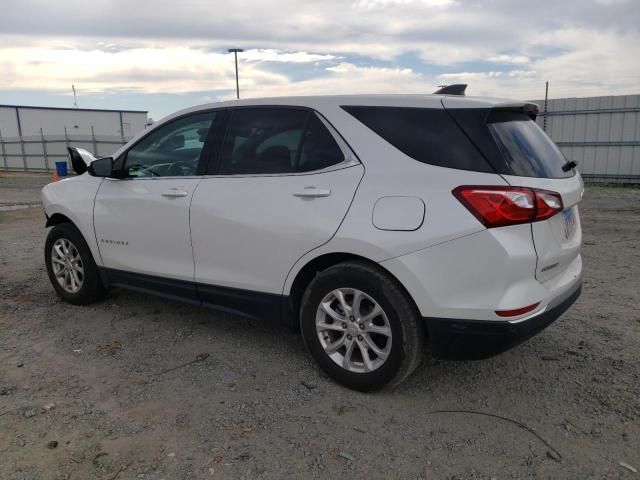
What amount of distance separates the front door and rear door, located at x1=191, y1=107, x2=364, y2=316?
0.17 metres

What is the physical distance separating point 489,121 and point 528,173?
13.9 inches

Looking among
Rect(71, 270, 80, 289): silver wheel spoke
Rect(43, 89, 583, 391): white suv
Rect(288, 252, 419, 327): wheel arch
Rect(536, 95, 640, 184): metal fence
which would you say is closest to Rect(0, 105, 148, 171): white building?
Rect(536, 95, 640, 184): metal fence

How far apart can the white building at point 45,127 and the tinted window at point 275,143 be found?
30856 mm

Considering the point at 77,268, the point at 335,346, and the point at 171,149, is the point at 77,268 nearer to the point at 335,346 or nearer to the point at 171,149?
the point at 171,149

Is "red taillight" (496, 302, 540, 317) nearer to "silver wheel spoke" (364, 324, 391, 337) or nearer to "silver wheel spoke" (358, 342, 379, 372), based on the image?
"silver wheel spoke" (364, 324, 391, 337)

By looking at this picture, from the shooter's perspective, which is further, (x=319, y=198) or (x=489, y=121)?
(x=319, y=198)

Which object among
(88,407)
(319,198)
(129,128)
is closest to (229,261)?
(319,198)

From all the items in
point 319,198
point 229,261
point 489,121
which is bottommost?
point 229,261

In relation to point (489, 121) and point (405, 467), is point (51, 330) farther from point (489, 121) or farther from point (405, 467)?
point (489, 121)

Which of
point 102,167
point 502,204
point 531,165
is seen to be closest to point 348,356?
point 502,204

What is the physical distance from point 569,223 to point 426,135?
101cm

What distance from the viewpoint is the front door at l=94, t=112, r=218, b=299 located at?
12.8 ft

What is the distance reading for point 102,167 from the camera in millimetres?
4359

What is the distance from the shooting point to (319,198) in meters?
3.23
